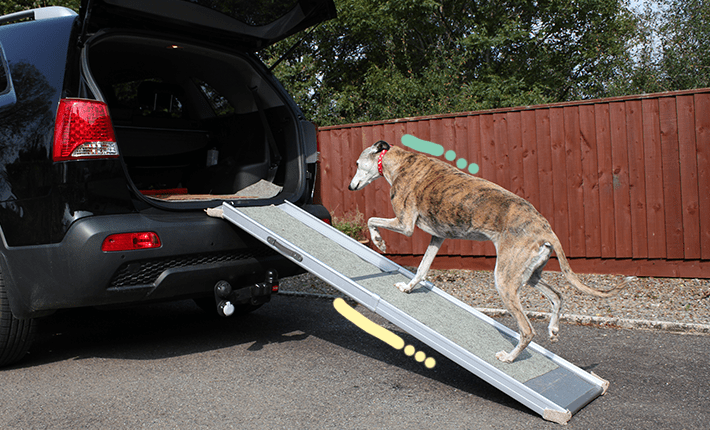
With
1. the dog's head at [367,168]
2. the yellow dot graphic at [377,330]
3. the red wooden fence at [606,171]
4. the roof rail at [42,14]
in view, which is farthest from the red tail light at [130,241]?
the red wooden fence at [606,171]

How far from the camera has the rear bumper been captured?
10.2 feet

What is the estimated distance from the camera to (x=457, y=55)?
15.6 meters

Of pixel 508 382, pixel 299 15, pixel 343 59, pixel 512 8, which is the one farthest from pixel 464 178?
pixel 343 59

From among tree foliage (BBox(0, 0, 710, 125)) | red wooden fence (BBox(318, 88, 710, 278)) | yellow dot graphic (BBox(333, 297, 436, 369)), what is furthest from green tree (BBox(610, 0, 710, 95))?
yellow dot graphic (BBox(333, 297, 436, 369))

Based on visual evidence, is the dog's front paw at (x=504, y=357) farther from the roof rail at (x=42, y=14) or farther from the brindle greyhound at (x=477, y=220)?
the roof rail at (x=42, y=14)

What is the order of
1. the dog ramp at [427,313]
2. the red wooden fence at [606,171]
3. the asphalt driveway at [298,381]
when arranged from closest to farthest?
the asphalt driveway at [298,381] < the dog ramp at [427,313] < the red wooden fence at [606,171]

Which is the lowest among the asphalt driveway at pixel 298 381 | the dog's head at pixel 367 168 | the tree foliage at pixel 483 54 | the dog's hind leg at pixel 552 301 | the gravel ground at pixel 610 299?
the gravel ground at pixel 610 299

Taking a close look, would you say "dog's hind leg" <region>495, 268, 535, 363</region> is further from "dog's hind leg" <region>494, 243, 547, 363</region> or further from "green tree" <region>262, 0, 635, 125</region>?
"green tree" <region>262, 0, 635, 125</region>

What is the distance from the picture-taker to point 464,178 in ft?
12.4

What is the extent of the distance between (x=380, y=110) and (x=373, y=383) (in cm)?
1218

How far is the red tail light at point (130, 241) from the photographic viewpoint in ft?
10.3

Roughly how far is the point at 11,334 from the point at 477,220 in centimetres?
319

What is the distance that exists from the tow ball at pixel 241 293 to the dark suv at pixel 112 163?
0.01 metres

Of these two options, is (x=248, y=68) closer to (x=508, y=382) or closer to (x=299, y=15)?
(x=299, y=15)
